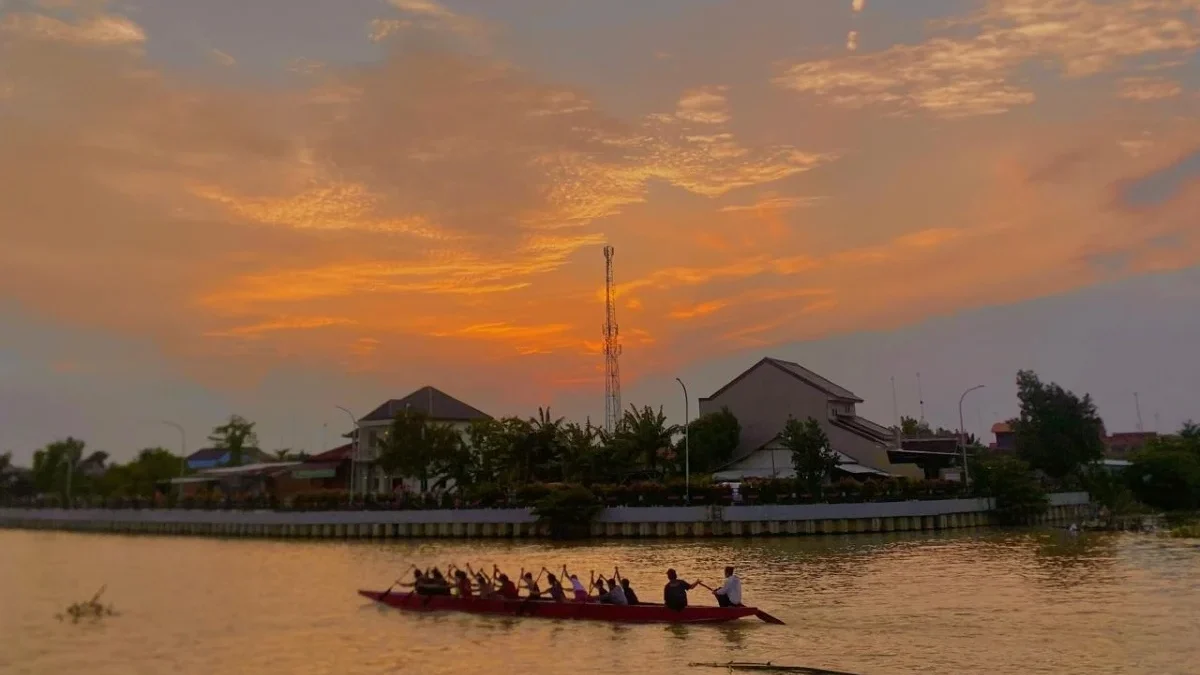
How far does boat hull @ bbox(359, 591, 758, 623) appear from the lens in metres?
25.9

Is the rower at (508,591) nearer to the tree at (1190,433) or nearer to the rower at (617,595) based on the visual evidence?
the rower at (617,595)

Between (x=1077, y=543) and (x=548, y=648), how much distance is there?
36153 mm

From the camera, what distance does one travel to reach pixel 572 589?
2952 centimetres

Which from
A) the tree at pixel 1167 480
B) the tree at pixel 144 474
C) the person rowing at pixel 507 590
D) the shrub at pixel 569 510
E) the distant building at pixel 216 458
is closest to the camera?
the person rowing at pixel 507 590

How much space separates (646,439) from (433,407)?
32299 mm

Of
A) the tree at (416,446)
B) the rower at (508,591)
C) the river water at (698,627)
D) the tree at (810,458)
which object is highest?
the tree at (416,446)

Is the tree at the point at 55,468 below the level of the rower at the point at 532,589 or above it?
above

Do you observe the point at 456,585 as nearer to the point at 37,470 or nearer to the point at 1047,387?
the point at 1047,387

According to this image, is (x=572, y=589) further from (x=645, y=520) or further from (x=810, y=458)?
(x=810, y=458)

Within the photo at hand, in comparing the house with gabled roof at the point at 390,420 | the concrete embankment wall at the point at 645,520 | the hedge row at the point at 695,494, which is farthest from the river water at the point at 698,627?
the house with gabled roof at the point at 390,420

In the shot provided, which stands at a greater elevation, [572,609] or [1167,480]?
[1167,480]

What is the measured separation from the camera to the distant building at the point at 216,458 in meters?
127

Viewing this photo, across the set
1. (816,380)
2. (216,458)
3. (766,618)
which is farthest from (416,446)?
(216,458)

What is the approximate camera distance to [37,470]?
133 meters
